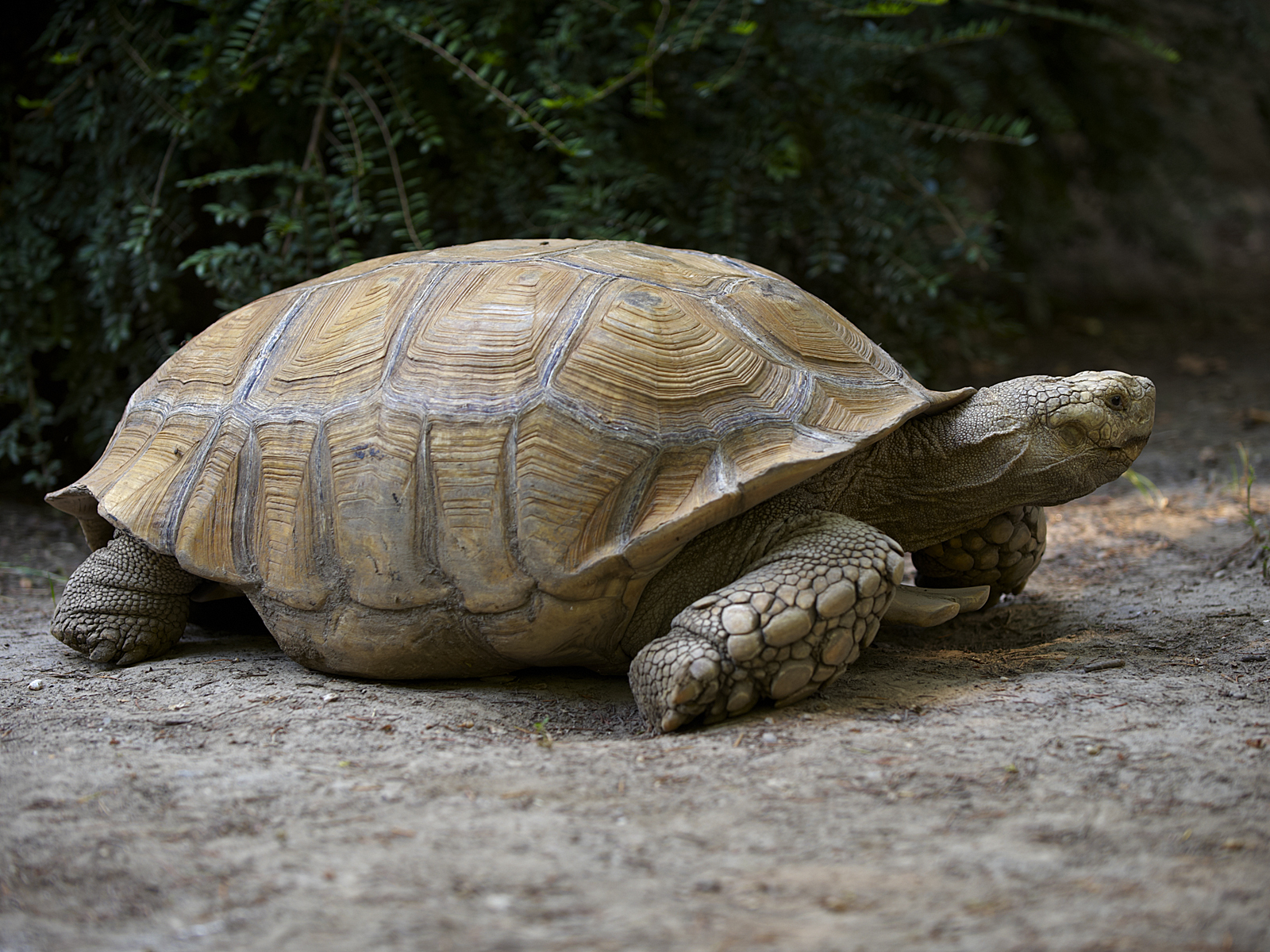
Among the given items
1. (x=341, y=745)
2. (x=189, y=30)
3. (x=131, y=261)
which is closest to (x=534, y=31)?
(x=189, y=30)

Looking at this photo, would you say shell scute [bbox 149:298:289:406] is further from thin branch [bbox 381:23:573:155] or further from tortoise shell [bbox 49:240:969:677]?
thin branch [bbox 381:23:573:155]

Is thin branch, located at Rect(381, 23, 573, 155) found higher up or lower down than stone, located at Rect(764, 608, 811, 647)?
higher up

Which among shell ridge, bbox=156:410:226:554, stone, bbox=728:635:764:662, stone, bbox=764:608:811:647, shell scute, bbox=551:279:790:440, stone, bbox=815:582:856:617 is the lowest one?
stone, bbox=728:635:764:662

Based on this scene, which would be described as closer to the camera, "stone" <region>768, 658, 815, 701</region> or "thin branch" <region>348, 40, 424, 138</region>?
"stone" <region>768, 658, 815, 701</region>

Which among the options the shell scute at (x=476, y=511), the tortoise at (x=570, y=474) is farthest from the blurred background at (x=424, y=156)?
the shell scute at (x=476, y=511)

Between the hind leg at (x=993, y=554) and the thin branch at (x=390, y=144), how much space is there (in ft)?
7.03

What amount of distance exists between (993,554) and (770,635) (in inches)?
44.4

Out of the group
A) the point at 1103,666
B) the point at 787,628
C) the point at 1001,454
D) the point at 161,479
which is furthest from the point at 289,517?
the point at 1103,666

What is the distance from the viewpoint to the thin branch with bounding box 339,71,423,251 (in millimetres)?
4039

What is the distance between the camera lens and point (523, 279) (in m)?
2.81

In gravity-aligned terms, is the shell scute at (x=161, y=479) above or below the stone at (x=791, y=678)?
above

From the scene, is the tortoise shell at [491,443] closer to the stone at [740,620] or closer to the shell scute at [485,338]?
the shell scute at [485,338]

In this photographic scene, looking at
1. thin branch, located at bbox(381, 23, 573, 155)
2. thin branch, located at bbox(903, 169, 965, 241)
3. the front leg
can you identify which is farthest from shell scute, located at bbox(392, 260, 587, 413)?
thin branch, located at bbox(903, 169, 965, 241)

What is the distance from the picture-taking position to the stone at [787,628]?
2383 mm
